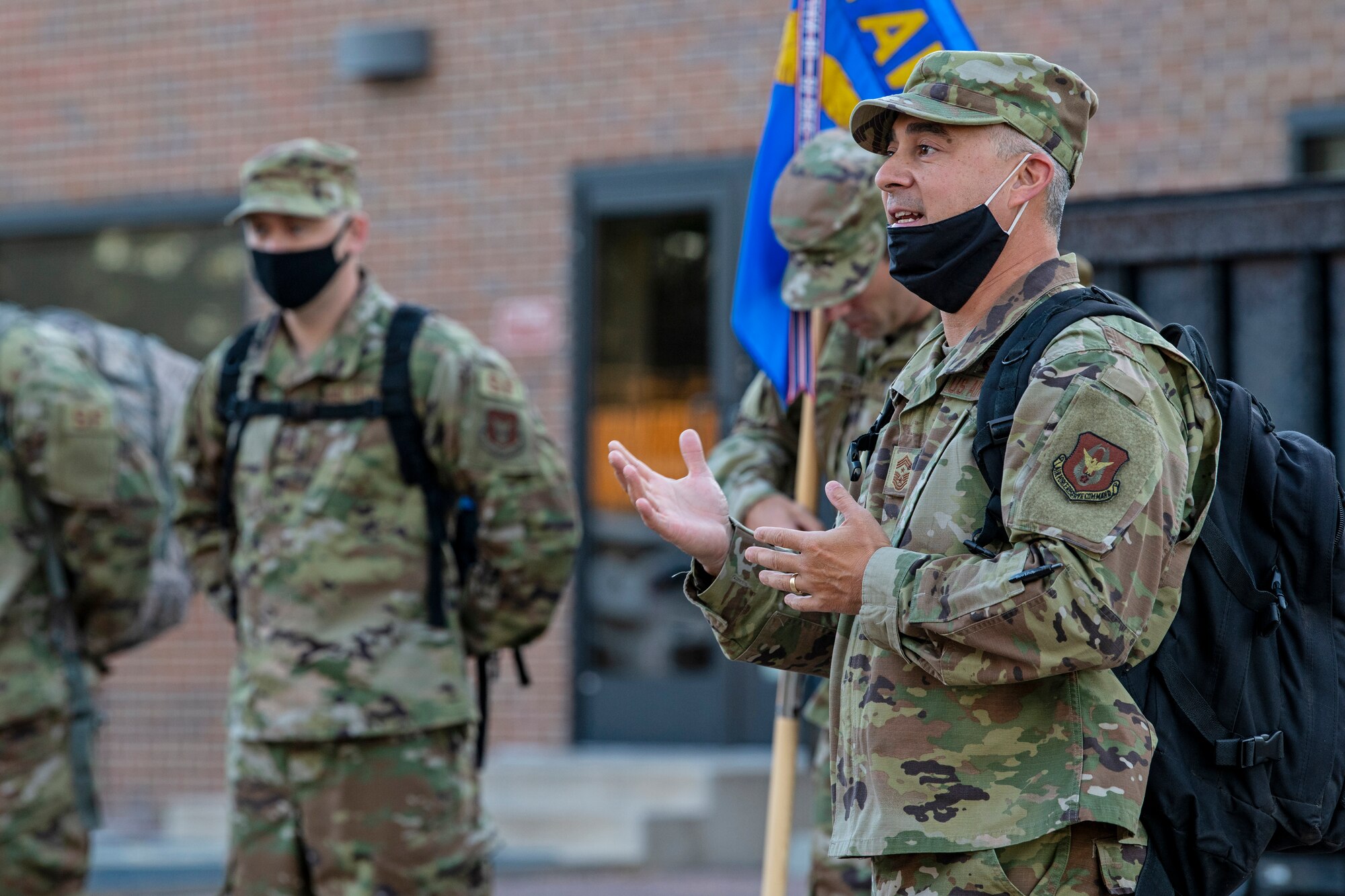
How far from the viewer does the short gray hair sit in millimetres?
2596

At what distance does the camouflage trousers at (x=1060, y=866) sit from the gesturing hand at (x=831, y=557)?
0.41 meters

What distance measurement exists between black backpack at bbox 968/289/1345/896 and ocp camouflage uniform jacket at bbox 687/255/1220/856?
0.06m

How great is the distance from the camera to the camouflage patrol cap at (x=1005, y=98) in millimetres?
2582

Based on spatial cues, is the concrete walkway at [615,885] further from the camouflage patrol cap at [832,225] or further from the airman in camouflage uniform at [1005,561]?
the airman in camouflage uniform at [1005,561]

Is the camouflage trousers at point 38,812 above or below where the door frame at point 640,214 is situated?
below

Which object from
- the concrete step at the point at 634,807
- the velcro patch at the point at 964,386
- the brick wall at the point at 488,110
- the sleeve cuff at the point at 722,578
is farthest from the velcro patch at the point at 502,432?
the brick wall at the point at 488,110

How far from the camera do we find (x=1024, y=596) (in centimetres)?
233

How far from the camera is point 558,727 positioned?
8.84m

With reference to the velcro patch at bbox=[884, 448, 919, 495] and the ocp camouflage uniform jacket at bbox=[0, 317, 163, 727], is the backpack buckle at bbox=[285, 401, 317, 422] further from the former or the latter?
the velcro patch at bbox=[884, 448, 919, 495]

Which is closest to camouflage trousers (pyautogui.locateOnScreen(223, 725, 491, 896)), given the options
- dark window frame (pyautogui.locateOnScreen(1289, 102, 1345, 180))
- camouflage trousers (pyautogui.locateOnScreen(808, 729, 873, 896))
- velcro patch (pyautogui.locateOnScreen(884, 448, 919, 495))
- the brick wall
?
camouflage trousers (pyautogui.locateOnScreen(808, 729, 873, 896))

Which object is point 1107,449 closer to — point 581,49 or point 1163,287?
point 1163,287

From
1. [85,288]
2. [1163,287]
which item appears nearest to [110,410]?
[1163,287]

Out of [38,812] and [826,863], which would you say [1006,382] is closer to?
[826,863]

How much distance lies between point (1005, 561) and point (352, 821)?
8.12ft
